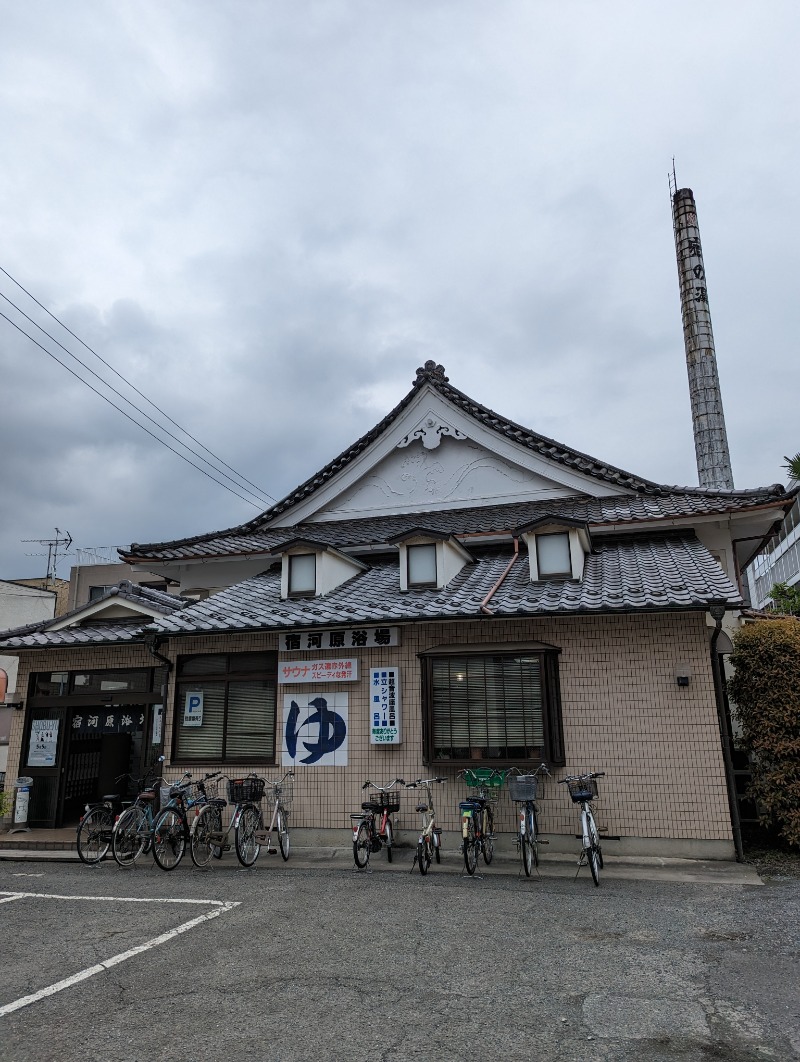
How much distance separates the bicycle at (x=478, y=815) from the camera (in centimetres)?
915

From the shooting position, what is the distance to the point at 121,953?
6.10m

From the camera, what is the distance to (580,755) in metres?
10.1

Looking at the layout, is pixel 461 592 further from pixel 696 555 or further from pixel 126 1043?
pixel 126 1043

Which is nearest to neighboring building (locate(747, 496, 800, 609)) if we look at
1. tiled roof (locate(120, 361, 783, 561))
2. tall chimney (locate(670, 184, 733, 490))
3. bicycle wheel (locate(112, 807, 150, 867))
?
tall chimney (locate(670, 184, 733, 490))

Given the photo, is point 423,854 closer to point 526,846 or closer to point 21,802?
point 526,846

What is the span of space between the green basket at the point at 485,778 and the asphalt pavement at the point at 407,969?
4.57ft

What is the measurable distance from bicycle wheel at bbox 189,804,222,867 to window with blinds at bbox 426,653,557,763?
11.0ft

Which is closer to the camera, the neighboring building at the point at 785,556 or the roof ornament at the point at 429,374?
the roof ornament at the point at 429,374

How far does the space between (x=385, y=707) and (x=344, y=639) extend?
1.29 m

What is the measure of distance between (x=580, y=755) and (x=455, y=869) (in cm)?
234

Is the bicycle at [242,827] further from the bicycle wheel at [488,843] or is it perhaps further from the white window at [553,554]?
the white window at [553,554]

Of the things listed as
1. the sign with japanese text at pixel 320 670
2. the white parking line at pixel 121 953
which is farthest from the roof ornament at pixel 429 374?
the white parking line at pixel 121 953

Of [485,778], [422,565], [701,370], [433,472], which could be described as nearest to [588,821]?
[485,778]

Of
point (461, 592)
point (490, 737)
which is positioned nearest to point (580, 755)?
point (490, 737)
